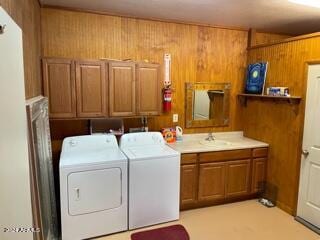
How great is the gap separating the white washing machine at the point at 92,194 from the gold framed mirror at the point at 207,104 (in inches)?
54.8

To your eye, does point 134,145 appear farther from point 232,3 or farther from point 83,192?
point 232,3

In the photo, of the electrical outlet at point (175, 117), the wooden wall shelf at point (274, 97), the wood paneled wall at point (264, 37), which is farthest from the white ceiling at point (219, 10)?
the electrical outlet at point (175, 117)

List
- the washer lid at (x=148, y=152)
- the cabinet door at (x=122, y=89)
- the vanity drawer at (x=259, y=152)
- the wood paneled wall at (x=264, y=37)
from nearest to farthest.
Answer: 1. the washer lid at (x=148, y=152)
2. the cabinet door at (x=122, y=89)
3. the vanity drawer at (x=259, y=152)
4. the wood paneled wall at (x=264, y=37)

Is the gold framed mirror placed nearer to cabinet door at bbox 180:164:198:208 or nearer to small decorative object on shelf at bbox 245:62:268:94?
small decorative object on shelf at bbox 245:62:268:94

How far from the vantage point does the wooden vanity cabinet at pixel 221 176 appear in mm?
3389

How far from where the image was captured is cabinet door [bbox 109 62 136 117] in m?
3.13

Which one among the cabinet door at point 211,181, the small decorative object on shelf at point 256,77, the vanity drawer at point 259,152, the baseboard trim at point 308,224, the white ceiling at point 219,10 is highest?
the white ceiling at point 219,10

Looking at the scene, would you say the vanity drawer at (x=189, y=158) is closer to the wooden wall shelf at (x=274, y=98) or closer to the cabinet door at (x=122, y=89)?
the cabinet door at (x=122, y=89)

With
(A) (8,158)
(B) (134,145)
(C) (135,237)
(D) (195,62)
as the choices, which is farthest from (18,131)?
(D) (195,62)

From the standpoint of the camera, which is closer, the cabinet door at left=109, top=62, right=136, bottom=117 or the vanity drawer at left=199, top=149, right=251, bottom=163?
the cabinet door at left=109, top=62, right=136, bottom=117

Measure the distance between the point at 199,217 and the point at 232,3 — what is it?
2.59m

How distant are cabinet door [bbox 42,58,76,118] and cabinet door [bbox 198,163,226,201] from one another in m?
1.83

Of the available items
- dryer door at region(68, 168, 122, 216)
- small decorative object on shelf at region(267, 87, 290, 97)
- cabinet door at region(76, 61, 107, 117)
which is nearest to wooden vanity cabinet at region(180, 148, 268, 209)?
small decorative object on shelf at region(267, 87, 290, 97)

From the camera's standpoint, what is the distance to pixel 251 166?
12.1ft
